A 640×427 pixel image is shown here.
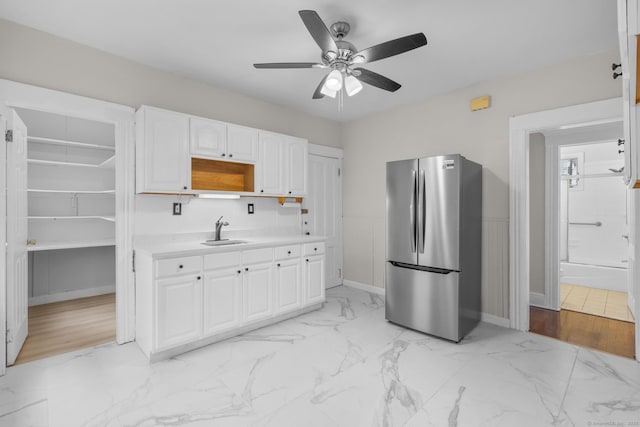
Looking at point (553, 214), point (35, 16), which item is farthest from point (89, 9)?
point (553, 214)

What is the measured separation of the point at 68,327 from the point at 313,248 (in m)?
2.64

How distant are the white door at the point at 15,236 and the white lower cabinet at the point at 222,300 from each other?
1.40 m

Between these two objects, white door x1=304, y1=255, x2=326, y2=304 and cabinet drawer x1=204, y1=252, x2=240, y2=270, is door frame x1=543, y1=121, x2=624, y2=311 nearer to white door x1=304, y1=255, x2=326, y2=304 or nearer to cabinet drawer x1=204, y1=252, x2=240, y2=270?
white door x1=304, y1=255, x2=326, y2=304

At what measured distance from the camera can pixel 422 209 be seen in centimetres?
303

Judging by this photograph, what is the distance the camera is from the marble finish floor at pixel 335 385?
6.14 feet

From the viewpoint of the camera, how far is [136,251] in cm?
282

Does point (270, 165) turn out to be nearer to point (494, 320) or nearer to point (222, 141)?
point (222, 141)

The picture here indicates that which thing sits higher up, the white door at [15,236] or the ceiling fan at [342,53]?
the ceiling fan at [342,53]

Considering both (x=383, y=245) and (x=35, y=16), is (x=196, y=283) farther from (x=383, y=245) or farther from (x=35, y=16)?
(x=383, y=245)

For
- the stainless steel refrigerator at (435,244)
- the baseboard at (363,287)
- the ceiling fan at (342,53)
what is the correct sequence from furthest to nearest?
the baseboard at (363,287) → the stainless steel refrigerator at (435,244) → the ceiling fan at (342,53)

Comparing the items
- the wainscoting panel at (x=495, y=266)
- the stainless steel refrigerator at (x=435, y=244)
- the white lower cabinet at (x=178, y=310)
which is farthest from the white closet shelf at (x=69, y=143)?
the wainscoting panel at (x=495, y=266)

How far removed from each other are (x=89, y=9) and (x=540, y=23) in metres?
3.23

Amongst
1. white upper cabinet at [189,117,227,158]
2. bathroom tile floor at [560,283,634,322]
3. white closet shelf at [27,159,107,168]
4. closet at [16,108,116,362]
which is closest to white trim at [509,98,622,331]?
bathroom tile floor at [560,283,634,322]

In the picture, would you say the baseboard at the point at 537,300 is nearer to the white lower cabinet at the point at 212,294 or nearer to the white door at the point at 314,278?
the white door at the point at 314,278
